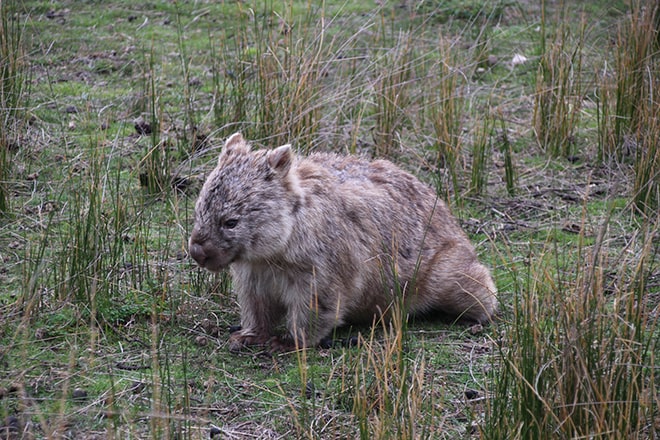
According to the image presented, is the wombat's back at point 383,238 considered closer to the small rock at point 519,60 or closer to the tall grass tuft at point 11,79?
the tall grass tuft at point 11,79

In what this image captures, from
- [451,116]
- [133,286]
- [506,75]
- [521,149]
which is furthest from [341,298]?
[506,75]

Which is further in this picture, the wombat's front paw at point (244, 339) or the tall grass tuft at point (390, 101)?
the tall grass tuft at point (390, 101)

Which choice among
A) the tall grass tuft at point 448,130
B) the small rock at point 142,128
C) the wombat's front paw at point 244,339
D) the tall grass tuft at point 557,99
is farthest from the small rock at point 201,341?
the tall grass tuft at point 557,99

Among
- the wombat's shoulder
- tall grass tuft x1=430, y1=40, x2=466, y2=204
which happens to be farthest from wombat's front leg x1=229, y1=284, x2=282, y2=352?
tall grass tuft x1=430, y1=40, x2=466, y2=204

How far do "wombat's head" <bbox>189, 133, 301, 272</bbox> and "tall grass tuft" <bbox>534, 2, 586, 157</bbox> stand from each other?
3349mm

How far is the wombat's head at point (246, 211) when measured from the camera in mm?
4613

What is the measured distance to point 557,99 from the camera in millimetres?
7387

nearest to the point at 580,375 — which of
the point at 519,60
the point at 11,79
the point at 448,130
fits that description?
the point at 448,130

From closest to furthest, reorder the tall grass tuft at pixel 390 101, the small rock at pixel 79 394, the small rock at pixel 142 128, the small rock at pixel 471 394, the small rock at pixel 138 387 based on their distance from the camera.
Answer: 1. the small rock at pixel 79 394
2. the small rock at pixel 138 387
3. the small rock at pixel 471 394
4. the tall grass tuft at pixel 390 101
5. the small rock at pixel 142 128

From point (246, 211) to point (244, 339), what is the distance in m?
0.70

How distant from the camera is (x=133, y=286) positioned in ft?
16.9

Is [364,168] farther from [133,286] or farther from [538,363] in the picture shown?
[538,363]

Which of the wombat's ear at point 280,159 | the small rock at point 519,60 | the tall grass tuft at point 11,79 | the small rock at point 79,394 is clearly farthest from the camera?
the small rock at point 519,60

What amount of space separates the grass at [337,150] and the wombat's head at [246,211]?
40cm
